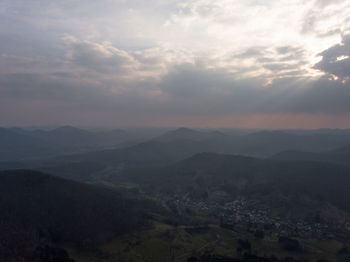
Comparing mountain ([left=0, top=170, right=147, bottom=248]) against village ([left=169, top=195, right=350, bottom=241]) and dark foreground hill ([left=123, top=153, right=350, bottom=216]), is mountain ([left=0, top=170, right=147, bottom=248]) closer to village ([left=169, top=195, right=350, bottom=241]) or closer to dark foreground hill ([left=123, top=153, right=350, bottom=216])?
village ([left=169, top=195, right=350, bottom=241])

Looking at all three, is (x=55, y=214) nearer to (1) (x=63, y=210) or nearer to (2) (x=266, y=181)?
(1) (x=63, y=210)

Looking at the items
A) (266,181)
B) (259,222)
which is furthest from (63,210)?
(266,181)

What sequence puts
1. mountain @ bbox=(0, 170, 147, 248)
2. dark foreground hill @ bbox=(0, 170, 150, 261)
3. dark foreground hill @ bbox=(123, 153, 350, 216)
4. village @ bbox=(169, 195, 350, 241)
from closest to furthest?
dark foreground hill @ bbox=(0, 170, 150, 261), mountain @ bbox=(0, 170, 147, 248), village @ bbox=(169, 195, 350, 241), dark foreground hill @ bbox=(123, 153, 350, 216)

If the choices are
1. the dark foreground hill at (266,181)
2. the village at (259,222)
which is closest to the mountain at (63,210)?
the village at (259,222)

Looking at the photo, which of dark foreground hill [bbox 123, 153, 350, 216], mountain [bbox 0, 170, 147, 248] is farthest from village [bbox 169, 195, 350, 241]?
mountain [bbox 0, 170, 147, 248]

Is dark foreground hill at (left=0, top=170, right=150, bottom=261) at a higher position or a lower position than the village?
higher

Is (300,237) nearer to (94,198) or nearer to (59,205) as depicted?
(94,198)
